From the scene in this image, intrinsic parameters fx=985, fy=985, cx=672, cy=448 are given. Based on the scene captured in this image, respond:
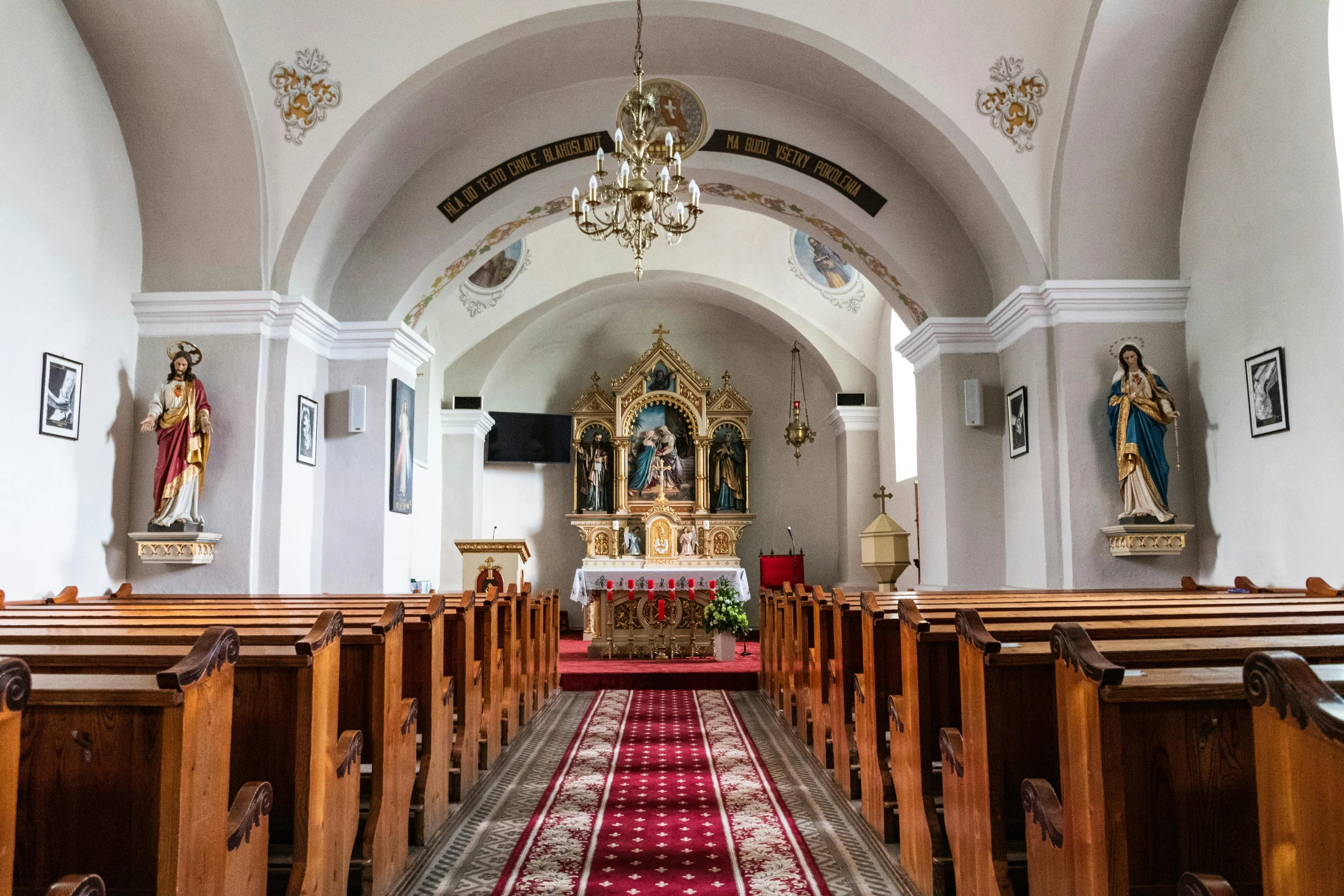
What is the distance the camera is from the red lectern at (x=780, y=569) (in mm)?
12312

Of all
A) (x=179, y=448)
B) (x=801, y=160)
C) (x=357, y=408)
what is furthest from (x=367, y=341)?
(x=801, y=160)

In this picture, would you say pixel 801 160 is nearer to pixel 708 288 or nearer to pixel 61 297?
pixel 708 288

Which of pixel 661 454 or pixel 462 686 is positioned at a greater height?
pixel 661 454

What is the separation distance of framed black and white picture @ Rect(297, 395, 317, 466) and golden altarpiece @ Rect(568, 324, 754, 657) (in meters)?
4.99

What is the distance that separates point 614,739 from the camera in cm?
584

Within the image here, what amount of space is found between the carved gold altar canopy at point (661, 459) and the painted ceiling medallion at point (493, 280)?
181 cm

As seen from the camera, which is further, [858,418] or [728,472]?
[728,472]

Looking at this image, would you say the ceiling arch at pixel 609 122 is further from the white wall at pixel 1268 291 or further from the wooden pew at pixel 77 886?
the wooden pew at pixel 77 886

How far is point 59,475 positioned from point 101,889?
5.54 metres

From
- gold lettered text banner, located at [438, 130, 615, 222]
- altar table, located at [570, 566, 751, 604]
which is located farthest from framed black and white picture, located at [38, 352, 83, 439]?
altar table, located at [570, 566, 751, 604]

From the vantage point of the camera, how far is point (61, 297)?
6.20m

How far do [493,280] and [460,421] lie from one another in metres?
Result: 1.86

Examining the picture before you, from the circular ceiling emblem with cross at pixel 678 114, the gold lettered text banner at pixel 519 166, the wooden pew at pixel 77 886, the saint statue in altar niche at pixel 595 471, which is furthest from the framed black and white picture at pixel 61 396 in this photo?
the saint statue in altar niche at pixel 595 471

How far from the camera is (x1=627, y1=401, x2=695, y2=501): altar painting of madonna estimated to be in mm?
13016
